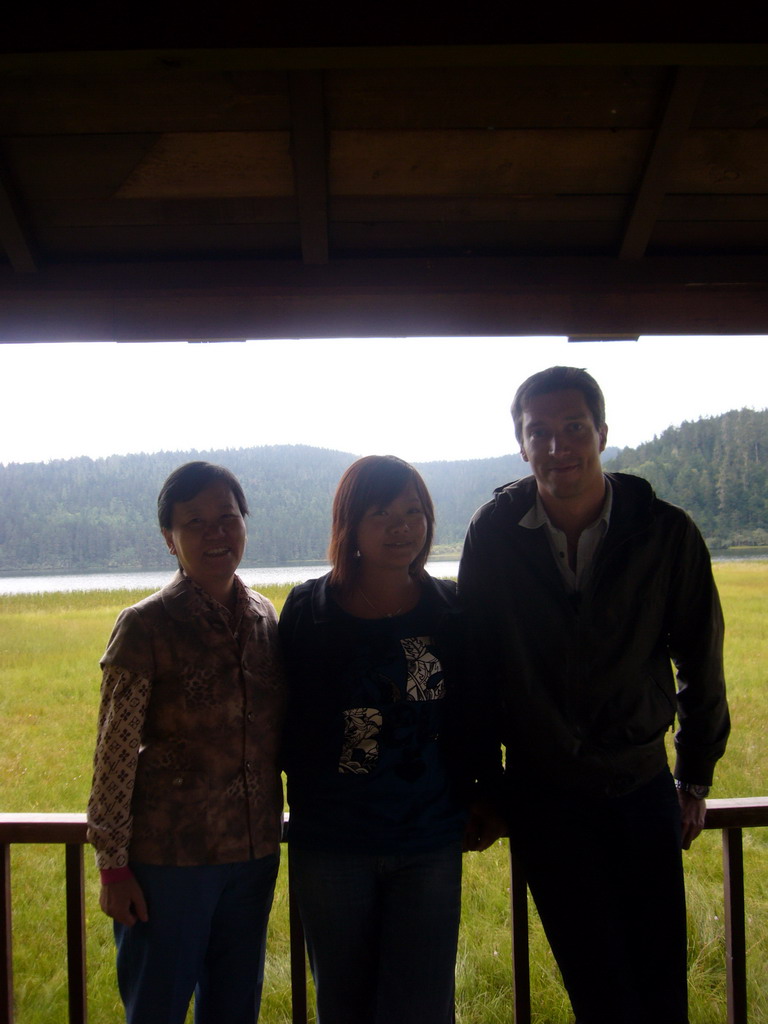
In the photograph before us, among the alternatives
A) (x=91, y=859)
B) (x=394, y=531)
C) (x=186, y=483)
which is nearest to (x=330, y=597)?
(x=394, y=531)

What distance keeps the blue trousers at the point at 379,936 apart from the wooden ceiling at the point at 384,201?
1.22 meters

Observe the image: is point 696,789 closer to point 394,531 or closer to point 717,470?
point 394,531

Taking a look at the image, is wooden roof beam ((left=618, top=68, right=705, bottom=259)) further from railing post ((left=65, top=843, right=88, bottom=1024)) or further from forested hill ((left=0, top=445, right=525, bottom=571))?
railing post ((left=65, top=843, right=88, bottom=1024))

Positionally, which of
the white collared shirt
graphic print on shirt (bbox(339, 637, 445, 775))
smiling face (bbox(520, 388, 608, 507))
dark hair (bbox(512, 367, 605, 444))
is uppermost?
dark hair (bbox(512, 367, 605, 444))

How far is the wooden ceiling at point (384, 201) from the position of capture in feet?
4.10

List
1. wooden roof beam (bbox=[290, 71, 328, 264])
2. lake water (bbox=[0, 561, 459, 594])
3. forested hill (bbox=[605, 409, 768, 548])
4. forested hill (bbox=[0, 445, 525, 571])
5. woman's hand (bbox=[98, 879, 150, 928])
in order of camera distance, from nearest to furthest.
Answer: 1. wooden roof beam (bbox=[290, 71, 328, 264])
2. woman's hand (bbox=[98, 879, 150, 928])
3. lake water (bbox=[0, 561, 459, 594])
4. forested hill (bbox=[0, 445, 525, 571])
5. forested hill (bbox=[605, 409, 768, 548])

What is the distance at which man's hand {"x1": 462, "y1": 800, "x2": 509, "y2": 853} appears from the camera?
152cm

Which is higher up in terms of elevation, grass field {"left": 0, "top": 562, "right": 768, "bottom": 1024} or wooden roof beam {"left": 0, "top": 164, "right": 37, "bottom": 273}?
wooden roof beam {"left": 0, "top": 164, "right": 37, "bottom": 273}

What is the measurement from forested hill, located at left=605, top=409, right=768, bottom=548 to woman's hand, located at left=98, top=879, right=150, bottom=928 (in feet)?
5.86

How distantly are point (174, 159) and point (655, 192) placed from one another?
102cm

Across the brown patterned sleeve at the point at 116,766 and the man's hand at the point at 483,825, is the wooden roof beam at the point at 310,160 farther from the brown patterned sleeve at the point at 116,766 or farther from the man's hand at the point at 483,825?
the man's hand at the point at 483,825

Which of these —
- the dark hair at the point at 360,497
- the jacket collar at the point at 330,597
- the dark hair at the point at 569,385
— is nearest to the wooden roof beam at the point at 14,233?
the dark hair at the point at 360,497

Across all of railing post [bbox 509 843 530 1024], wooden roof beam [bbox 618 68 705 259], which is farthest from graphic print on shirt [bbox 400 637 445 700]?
wooden roof beam [bbox 618 68 705 259]

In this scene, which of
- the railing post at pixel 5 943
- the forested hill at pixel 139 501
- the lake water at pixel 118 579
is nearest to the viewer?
the railing post at pixel 5 943
